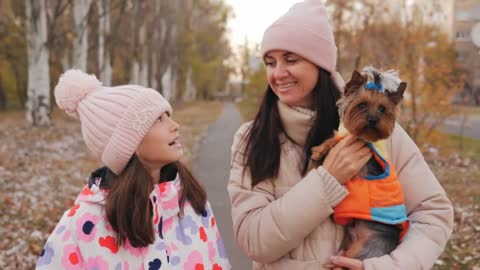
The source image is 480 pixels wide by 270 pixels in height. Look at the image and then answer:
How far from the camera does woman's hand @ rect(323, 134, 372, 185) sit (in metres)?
2.33

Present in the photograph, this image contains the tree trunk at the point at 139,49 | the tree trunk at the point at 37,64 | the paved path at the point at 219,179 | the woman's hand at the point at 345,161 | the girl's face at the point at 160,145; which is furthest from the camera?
the tree trunk at the point at 139,49

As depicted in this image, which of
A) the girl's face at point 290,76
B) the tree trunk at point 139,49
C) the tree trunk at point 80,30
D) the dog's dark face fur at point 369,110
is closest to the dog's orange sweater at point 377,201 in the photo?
the dog's dark face fur at point 369,110

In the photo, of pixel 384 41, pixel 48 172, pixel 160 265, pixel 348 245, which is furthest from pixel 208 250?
pixel 384 41

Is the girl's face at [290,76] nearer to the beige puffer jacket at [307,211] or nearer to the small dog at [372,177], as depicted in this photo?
the beige puffer jacket at [307,211]

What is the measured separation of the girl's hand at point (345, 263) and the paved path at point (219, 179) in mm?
3380

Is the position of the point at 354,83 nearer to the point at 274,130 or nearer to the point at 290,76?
the point at 290,76

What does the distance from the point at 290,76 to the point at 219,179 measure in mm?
7826

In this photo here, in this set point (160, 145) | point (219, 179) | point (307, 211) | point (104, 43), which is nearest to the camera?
point (307, 211)

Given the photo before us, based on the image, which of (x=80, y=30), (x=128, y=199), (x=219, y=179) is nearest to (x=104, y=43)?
(x=80, y=30)

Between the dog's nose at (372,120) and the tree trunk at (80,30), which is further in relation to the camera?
the tree trunk at (80,30)

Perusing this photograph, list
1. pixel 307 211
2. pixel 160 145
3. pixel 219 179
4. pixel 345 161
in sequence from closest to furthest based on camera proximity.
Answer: pixel 307 211
pixel 345 161
pixel 160 145
pixel 219 179

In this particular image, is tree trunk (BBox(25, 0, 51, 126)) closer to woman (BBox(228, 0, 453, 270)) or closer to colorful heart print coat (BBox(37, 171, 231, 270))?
colorful heart print coat (BBox(37, 171, 231, 270))

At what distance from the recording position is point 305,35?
251 centimetres

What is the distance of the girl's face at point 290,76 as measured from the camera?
8.29 ft
